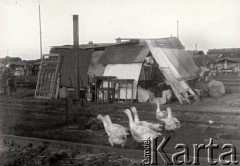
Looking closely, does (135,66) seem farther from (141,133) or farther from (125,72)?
(141,133)

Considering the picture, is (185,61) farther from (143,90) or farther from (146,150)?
(146,150)

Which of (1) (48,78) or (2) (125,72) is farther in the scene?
(1) (48,78)

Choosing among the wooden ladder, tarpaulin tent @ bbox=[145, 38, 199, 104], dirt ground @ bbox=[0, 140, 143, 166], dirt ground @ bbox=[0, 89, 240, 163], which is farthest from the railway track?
the wooden ladder

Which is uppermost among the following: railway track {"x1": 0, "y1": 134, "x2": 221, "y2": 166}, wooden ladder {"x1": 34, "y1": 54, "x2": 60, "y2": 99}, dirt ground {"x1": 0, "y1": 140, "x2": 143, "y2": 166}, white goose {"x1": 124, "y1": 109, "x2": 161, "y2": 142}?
wooden ladder {"x1": 34, "y1": 54, "x2": 60, "y2": 99}

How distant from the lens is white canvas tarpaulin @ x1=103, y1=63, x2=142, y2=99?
1781 centimetres

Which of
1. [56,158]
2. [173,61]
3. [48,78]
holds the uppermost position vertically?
[173,61]

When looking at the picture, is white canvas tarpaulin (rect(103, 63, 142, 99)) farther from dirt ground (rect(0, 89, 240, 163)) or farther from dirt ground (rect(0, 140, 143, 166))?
dirt ground (rect(0, 140, 143, 166))

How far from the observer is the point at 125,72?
18.3m

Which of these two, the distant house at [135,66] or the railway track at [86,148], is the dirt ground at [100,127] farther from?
the distant house at [135,66]

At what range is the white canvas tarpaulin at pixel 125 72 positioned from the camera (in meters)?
17.8

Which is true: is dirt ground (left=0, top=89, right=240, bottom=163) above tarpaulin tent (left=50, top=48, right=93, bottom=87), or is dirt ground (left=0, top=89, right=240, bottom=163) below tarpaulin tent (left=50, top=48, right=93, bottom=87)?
below

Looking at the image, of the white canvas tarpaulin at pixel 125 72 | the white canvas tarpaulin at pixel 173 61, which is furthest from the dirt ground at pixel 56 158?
the white canvas tarpaulin at pixel 173 61

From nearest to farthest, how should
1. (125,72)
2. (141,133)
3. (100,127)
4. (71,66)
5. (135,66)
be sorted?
(141,133), (100,127), (135,66), (125,72), (71,66)

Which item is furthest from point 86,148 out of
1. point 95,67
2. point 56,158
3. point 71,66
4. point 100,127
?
point 71,66
